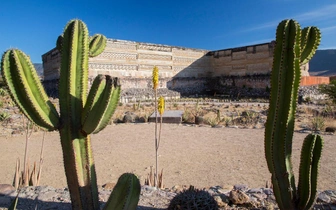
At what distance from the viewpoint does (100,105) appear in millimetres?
2078

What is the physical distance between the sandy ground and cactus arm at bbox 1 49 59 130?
251 centimetres

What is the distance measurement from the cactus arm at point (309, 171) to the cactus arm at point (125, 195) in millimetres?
1591

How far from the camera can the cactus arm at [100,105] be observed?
2064mm

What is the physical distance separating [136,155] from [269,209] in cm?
351

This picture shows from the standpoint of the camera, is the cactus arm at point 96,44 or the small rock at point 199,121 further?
the small rock at point 199,121

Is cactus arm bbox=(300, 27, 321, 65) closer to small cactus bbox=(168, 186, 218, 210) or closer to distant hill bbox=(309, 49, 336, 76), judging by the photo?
small cactus bbox=(168, 186, 218, 210)

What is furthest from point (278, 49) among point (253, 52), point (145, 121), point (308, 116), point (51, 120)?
point (253, 52)

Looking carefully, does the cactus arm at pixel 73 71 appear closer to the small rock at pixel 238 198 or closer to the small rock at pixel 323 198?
the small rock at pixel 238 198

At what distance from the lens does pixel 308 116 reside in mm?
10867

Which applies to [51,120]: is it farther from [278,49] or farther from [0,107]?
[0,107]

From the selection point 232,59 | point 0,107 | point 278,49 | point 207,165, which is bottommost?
point 207,165

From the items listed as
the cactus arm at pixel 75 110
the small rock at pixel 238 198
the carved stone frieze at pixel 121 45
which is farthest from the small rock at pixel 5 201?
the carved stone frieze at pixel 121 45

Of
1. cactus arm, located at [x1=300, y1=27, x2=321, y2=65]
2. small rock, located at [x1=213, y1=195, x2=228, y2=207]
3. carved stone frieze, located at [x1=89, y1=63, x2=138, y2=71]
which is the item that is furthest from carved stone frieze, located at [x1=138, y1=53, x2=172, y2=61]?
cactus arm, located at [x1=300, y1=27, x2=321, y2=65]

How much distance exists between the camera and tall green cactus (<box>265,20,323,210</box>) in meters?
2.38
